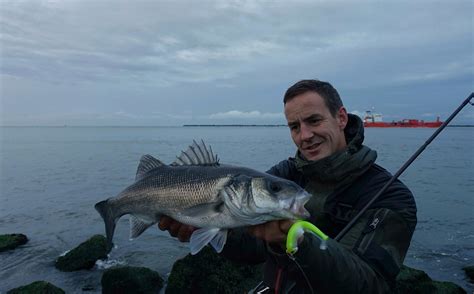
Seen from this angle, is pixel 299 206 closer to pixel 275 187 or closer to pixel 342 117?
pixel 275 187

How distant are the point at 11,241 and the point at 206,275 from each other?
8.73 meters

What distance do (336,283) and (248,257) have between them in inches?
65.9

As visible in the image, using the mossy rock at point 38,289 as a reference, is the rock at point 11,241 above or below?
below

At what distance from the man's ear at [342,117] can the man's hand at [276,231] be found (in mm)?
1974

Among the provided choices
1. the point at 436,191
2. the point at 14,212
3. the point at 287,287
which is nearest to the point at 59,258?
the point at 14,212

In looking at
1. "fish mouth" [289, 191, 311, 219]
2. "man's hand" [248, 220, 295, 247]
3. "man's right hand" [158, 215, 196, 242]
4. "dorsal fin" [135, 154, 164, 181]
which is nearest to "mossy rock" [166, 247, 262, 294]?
"dorsal fin" [135, 154, 164, 181]

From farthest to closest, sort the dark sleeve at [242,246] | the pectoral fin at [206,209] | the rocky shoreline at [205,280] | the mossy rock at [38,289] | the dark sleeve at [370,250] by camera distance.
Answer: the mossy rock at [38,289] < the rocky shoreline at [205,280] < the dark sleeve at [242,246] < the pectoral fin at [206,209] < the dark sleeve at [370,250]

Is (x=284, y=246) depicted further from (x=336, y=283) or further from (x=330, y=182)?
(x=330, y=182)

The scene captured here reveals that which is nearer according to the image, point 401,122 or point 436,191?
point 436,191

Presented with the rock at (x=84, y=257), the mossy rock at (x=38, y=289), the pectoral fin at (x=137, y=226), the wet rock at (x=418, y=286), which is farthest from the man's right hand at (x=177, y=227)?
the rock at (x=84, y=257)

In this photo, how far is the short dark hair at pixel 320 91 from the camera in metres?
4.33

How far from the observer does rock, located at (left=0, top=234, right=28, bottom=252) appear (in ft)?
42.3

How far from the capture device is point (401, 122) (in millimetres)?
147375

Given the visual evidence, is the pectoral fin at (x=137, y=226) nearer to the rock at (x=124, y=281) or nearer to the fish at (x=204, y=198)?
the fish at (x=204, y=198)
